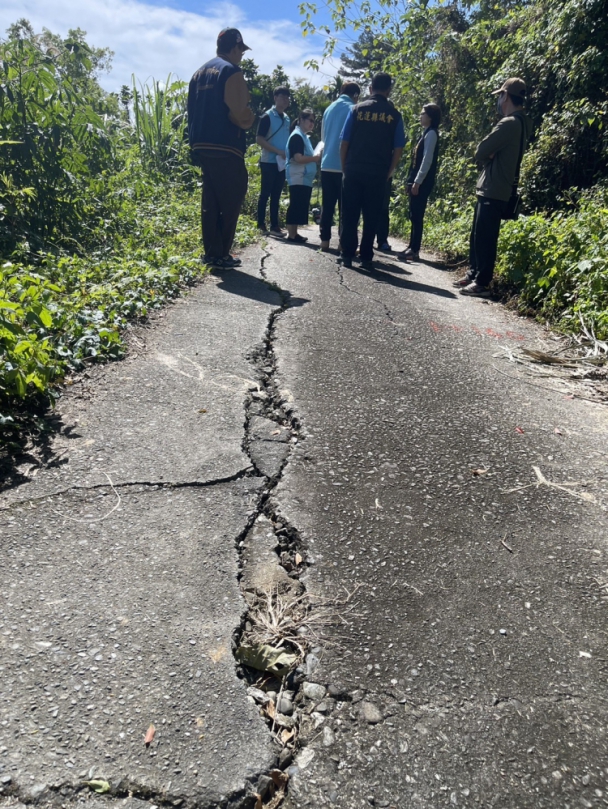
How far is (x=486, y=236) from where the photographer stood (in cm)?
498

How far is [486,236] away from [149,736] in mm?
4864

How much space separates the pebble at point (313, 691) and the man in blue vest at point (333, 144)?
230 inches

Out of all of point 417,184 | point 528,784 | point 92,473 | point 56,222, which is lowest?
point 528,784

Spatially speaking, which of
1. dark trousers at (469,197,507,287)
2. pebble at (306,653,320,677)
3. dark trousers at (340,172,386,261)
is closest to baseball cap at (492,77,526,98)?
dark trousers at (469,197,507,287)

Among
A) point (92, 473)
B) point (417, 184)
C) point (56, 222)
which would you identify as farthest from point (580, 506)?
point (417, 184)

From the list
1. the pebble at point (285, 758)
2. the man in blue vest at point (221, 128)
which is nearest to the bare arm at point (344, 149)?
the man in blue vest at point (221, 128)

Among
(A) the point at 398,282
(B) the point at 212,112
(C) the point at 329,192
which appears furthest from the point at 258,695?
(C) the point at 329,192

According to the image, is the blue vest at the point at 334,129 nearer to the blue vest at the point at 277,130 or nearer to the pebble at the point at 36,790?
the blue vest at the point at 277,130

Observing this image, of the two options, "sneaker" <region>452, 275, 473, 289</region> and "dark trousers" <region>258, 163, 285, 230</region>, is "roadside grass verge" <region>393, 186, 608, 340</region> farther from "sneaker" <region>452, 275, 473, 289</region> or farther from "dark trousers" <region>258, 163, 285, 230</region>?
"dark trousers" <region>258, 163, 285, 230</region>

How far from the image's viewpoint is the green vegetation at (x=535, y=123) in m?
4.17

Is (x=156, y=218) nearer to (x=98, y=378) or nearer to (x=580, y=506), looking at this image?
(x=98, y=378)

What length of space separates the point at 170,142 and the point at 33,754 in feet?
34.6

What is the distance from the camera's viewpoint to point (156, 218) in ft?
21.1

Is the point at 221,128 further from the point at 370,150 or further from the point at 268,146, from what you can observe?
the point at 268,146
